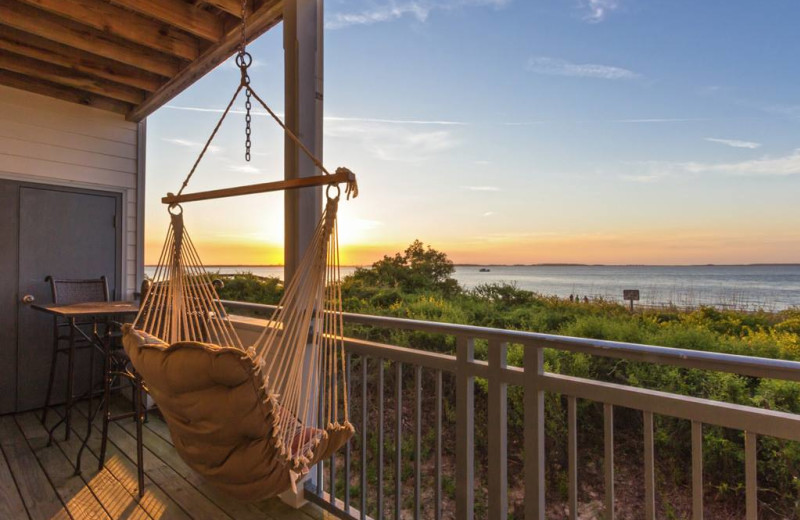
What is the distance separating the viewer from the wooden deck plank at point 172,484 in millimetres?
2172

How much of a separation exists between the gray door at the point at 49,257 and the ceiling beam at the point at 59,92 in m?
0.82

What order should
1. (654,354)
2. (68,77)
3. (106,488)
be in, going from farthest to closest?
(68,77)
(106,488)
(654,354)

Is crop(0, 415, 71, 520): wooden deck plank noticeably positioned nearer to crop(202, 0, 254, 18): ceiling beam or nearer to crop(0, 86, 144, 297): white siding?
crop(0, 86, 144, 297): white siding

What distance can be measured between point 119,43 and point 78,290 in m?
2.03

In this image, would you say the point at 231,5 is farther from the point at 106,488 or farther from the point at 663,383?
the point at 663,383

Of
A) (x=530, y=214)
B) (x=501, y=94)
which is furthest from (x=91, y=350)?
(x=530, y=214)

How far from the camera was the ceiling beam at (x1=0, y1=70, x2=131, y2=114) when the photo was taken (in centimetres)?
350

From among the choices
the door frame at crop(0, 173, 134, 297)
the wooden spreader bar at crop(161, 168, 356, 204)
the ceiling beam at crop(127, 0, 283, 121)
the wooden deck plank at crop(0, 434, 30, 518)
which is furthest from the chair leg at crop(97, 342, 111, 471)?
the ceiling beam at crop(127, 0, 283, 121)

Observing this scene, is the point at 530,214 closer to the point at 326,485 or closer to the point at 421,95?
the point at 421,95

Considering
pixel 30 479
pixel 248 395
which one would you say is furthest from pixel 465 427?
pixel 30 479

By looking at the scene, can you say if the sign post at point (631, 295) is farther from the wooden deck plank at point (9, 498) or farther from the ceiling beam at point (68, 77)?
the ceiling beam at point (68, 77)

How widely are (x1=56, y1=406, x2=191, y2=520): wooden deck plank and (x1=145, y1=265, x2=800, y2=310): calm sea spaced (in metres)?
1.32

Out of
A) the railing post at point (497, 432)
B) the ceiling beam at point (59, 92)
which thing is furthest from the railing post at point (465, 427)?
the ceiling beam at point (59, 92)

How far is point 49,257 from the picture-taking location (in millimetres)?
3746
